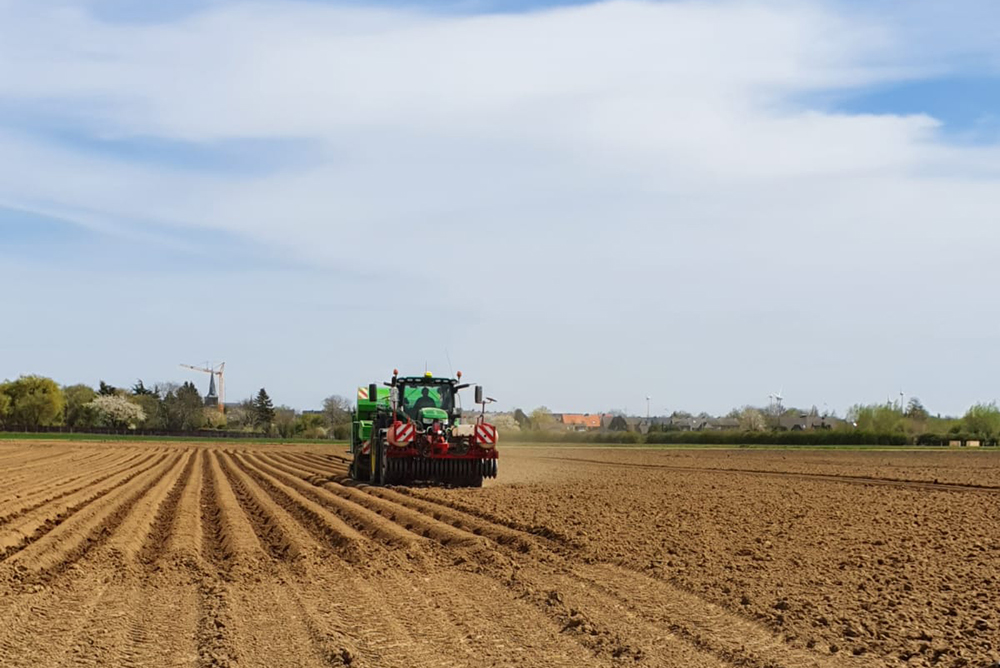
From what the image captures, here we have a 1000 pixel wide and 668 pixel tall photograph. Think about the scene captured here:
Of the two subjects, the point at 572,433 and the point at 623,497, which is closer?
the point at 623,497

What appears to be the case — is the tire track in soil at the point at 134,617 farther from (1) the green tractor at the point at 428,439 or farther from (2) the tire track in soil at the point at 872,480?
(2) the tire track in soil at the point at 872,480

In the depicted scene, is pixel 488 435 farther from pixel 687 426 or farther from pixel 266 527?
pixel 687 426

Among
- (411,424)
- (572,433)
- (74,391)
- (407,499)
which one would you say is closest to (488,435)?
(411,424)

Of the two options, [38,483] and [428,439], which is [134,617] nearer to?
[428,439]

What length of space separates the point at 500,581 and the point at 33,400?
369 ft

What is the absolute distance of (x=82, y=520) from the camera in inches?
631

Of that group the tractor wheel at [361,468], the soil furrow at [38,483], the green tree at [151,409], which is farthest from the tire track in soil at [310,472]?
the green tree at [151,409]

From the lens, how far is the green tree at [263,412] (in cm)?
12346

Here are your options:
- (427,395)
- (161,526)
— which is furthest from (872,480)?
(161,526)

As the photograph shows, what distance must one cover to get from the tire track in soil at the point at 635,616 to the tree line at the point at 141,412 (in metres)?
90.4

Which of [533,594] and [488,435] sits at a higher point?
[488,435]

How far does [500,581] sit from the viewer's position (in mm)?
10602

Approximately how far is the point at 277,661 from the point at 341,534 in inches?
277

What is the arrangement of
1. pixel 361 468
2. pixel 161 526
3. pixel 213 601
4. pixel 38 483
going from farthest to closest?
pixel 361 468 < pixel 38 483 < pixel 161 526 < pixel 213 601
